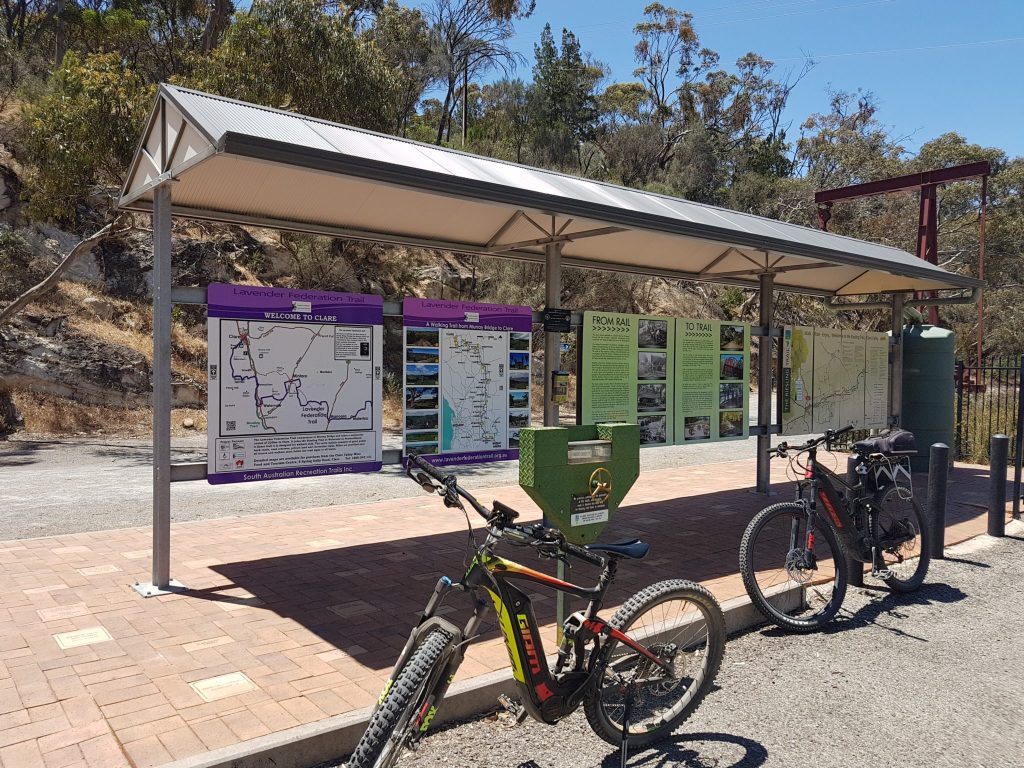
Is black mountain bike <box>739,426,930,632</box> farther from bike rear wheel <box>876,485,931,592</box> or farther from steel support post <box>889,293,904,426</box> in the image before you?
steel support post <box>889,293,904,426</box>

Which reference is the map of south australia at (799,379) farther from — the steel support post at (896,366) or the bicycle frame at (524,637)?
→ the bicycle frame at (524,637)

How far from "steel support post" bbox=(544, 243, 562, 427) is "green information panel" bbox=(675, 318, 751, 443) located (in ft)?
4.98

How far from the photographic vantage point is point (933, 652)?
184 inches

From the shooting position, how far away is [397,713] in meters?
2.55

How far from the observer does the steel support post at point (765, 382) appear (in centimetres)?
899

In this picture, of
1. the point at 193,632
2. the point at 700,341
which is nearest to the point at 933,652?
the point at 700,341

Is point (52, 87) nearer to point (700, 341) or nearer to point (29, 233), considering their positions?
point (29, 233)

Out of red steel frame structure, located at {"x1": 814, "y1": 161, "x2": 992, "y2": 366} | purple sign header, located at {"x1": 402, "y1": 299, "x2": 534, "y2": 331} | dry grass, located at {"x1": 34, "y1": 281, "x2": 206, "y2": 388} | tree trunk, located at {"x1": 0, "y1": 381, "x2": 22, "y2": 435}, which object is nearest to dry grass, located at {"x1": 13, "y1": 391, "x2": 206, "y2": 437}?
tree trunk, located at {"x1": 0, "y1": 381, "x2": 22, "y2": 435}

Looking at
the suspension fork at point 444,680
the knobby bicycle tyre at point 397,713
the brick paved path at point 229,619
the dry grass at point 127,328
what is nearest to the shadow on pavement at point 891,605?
the brick paved path at point 229,619

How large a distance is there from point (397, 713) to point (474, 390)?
12.8ft

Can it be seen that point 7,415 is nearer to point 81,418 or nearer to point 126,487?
point 81,418

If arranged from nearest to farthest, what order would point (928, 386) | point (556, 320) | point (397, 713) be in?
A: point (397, 713) → point (556, 320) → point (928, 386)

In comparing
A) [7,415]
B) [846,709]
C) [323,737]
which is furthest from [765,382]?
[7,415]

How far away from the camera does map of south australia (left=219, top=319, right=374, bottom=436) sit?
17.0ft
